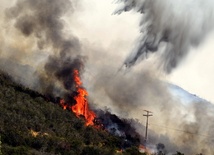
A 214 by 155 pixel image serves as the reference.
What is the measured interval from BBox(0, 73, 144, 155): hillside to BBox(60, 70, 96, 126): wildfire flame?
6.81 meters

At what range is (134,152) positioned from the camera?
90250mm

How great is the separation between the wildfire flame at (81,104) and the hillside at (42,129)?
22.4ft

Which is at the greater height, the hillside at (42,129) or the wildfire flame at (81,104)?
the wildfire flame at (81,104)

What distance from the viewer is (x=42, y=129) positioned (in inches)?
4200

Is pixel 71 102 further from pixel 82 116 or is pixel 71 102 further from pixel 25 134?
pixel 25 134

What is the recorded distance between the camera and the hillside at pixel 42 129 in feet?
272

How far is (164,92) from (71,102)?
43906 mm

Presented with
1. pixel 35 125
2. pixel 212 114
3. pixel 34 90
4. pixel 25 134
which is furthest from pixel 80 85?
pixel 212 114

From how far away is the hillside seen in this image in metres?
83.0

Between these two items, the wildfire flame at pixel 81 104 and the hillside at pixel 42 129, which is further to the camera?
the wildfire flame at pixel 81 104

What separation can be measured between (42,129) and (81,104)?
33.3m

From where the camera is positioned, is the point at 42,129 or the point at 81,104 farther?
the point at 81,104

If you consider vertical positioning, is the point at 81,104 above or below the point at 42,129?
above

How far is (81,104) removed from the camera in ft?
456
